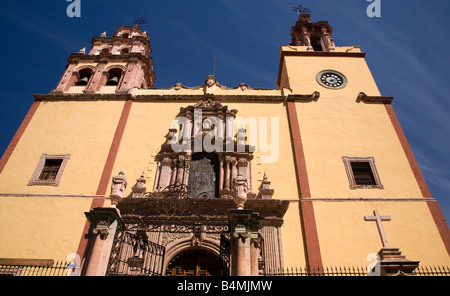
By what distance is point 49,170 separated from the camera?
13.3 metres

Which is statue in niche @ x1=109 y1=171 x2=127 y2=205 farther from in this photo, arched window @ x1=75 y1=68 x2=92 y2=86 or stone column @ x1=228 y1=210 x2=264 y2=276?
arched window @ x1=75 y1=68 x2=92 y2=86

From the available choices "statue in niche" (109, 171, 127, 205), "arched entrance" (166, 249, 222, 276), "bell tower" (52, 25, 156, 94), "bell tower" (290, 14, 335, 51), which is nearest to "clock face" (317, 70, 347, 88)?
"bell tower" (290, 14, 335, 51)

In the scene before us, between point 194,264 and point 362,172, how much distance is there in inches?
299

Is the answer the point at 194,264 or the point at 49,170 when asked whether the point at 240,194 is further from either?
the point at 49,170

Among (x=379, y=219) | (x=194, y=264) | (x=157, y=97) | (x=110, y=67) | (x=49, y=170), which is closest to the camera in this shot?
(x=194, y=264)

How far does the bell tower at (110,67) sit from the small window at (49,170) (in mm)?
4303

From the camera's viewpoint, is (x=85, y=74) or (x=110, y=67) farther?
(x=85, y=74)

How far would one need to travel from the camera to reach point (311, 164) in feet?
43.1

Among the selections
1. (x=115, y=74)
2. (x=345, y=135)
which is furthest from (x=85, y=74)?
(x=345, y=135)

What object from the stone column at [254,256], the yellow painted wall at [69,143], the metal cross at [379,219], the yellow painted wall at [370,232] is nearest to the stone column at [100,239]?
the stone column at [254,256]

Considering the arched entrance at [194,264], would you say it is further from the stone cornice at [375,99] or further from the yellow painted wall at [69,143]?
the stone cornice at [375,99]

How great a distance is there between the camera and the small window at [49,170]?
500 inches
